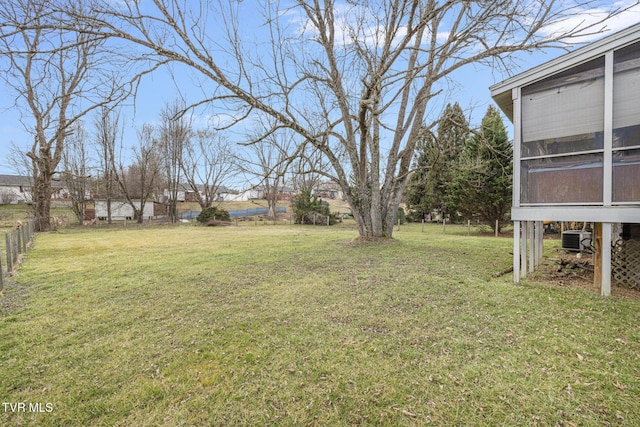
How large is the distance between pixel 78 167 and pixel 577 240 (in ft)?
105

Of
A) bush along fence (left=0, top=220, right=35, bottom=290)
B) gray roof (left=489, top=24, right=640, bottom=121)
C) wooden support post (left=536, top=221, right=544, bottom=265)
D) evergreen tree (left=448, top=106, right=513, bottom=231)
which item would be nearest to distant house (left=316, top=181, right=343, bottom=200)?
evergreen tree (left=448, top=106, right=513, bottom=231)

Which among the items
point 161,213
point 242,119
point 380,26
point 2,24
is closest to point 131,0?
point 2,24

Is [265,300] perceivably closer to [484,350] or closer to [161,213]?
[484,350]

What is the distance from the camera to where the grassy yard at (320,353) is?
2094mm

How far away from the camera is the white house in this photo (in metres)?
4.17

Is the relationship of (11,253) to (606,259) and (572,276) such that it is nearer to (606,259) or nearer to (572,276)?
(606,259)

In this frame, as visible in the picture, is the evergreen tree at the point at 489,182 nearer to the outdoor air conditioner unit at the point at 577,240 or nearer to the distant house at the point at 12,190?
the outdoor air conditioner unit at the point at 577,240

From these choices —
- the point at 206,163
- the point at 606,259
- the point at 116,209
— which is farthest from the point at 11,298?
the point at 206,163

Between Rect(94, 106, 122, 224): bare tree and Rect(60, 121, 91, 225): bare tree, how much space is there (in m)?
1.07

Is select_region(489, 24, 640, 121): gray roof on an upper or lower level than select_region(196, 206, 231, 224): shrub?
upper

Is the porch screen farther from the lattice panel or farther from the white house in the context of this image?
the lattice panel

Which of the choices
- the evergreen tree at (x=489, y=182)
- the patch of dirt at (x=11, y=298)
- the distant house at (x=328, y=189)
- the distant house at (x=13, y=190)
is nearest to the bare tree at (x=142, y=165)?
the distant house at (x=13, y=190)

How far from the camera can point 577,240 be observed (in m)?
7.75

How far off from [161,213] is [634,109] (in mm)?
35555
